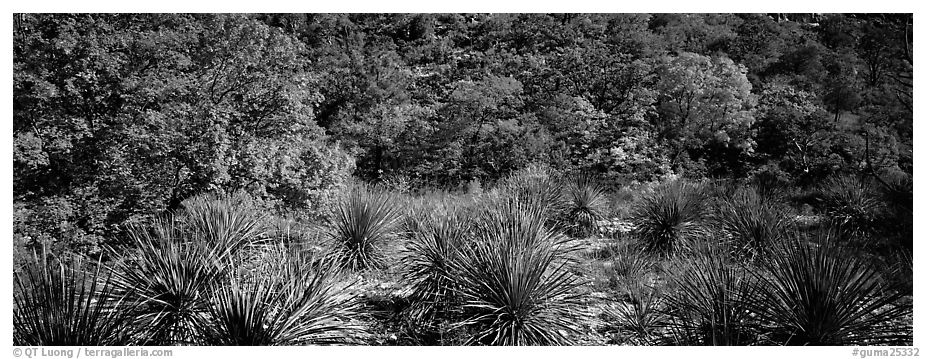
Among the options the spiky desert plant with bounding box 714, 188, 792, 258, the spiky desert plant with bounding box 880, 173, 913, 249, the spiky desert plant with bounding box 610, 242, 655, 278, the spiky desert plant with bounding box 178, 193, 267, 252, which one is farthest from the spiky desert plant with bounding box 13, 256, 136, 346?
the spiky desert plant with bounding box 714, 188, 792, 258

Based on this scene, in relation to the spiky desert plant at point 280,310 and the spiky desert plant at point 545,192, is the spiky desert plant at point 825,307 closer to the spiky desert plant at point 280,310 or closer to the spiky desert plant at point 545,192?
the spiky desert plant at point 280,310

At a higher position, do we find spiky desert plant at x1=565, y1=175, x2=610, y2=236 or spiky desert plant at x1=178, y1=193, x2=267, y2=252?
spiky desert plant at x1=178, y1=193, x2=267, y2=252

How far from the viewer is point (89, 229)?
25.6 ft

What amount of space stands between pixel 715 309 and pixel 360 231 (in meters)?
4.59

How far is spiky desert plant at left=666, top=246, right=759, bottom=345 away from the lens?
4129 mm

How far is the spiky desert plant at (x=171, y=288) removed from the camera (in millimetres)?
4523

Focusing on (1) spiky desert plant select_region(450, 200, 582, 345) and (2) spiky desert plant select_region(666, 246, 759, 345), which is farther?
(1) spiky desert plant select_region(450, 200, 582, 345)

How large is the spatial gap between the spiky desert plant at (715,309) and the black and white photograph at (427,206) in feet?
0.08

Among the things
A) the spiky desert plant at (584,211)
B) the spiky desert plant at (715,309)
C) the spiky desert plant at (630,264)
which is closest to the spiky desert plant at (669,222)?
the spiky desert plant at (630,264)

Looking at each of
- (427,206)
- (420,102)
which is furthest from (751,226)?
(420,102)

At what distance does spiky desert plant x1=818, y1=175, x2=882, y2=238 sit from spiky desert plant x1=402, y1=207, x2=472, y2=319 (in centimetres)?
698

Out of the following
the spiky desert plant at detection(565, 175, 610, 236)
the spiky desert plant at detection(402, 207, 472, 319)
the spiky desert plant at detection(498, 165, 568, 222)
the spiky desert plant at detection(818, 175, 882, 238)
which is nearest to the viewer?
the spiky desert plant at detection(402, 207, 472, 319)

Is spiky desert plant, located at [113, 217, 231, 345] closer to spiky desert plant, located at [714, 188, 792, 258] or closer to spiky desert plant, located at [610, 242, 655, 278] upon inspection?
spiky desert plant, located at [610, 242, 655, 278]
